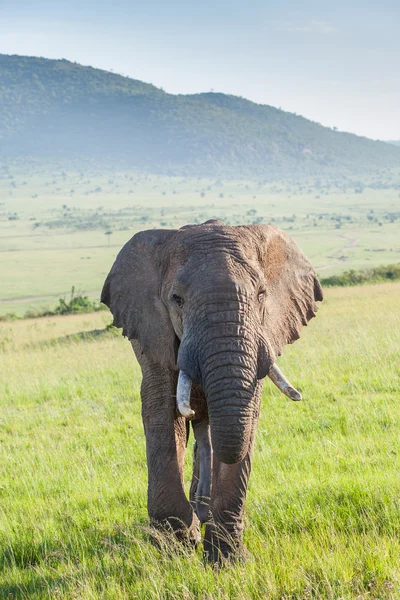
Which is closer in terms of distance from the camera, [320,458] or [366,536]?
[366,536]

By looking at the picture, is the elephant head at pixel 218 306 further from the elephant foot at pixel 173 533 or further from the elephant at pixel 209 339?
Answer: the elephant foot at pixel 173 533

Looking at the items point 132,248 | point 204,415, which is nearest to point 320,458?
point 204,415

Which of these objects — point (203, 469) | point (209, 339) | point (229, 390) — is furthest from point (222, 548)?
point (209, 339)

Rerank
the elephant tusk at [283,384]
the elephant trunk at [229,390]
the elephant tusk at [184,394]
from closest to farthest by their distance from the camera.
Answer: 1. the elephant trunk at [229,390]
2. the elephant tusk at [184,394]
3. the elephant tusk at [283,384]

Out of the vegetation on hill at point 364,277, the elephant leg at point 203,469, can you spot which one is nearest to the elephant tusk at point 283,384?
the elephant leg at point 203,469

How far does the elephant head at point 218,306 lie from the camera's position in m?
4.29

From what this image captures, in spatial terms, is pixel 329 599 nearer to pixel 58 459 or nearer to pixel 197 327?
pixel 197 327

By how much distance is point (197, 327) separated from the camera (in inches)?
175

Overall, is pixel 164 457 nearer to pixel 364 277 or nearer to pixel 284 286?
pixel 284 286

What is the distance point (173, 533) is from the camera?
5.31 m

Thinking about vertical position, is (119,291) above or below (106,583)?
above

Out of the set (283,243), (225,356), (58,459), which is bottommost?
(58,459)

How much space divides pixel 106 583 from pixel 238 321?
2022mm

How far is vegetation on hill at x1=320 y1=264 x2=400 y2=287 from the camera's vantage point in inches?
1442
